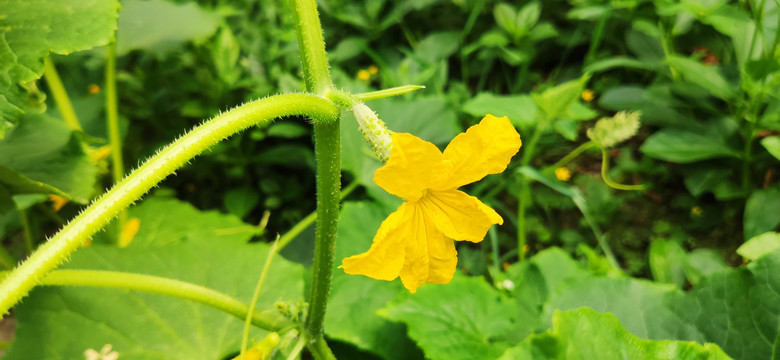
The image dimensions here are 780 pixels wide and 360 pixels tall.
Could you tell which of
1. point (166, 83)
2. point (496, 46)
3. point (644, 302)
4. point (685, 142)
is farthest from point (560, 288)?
point (166, 83)

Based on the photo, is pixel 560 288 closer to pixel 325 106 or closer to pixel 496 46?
pixel 325 106

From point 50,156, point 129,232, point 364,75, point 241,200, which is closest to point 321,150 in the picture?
point 50,156

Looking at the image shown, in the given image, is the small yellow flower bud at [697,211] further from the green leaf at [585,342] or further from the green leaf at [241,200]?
the green leaf at [241,200]

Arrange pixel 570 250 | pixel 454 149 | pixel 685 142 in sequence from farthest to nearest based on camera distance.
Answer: pixel 570 250 → pixel 685 142 → pixel 454 149

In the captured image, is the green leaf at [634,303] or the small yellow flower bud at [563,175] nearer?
the green leaf at [634,303]

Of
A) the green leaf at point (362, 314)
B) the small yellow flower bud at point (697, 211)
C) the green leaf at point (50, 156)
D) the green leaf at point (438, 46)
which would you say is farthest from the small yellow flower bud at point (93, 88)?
the small yellow flower bud at point (697, 211)

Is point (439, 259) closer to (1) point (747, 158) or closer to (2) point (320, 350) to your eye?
(2) point (320, 350)

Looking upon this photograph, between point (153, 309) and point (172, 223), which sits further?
point (172, 223)
